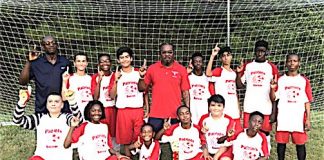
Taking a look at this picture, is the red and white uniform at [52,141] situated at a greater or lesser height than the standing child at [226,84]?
lesser

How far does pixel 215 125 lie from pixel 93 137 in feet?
3.48

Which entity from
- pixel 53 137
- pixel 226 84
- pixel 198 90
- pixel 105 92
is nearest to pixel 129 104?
pixel 105 92

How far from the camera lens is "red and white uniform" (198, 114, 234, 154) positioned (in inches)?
208

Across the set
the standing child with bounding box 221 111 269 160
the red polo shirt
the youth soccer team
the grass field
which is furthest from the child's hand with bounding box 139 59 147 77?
the grass field

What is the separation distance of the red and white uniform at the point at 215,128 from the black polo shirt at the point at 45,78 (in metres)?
1.26

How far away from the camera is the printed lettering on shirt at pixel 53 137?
16.6 feet

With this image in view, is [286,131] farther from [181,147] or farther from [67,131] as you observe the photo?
[67,131]

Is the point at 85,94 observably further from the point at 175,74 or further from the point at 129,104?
the point at 175,74

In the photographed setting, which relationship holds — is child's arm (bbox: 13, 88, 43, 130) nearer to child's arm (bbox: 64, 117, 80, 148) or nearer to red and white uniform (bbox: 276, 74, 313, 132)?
child's arm (bbox: 64, 117, 80, 148)

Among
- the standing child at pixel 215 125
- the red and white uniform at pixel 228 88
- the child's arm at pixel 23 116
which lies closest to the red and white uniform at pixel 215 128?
the standing child at pixel 215 125

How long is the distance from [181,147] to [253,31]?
4.41m

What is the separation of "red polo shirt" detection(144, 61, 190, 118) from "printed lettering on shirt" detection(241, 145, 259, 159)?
2.46 ft

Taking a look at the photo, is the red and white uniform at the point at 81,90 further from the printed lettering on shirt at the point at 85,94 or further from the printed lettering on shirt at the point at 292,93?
the printed lettering on shirt at the point at 292,93

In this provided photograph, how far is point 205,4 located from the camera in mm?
8414
